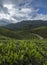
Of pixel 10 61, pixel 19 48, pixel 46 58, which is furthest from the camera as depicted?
pixel 46 58

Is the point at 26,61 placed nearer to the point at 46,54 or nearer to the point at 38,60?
the point at 38,60

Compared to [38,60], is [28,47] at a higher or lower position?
higher

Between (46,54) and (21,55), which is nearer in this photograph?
(21,55)

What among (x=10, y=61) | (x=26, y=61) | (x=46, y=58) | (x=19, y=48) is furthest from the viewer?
(x=46, y=58)

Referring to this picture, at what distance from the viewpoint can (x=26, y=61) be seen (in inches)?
613

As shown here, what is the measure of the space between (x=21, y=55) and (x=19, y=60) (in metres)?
0.51

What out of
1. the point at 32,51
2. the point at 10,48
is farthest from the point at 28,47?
the point at 10,48

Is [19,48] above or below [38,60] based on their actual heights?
above

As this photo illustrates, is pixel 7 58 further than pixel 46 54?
No

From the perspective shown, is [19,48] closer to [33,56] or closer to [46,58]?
[33,56]

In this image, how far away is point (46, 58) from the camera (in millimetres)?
18016

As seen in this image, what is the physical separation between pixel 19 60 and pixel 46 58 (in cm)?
388

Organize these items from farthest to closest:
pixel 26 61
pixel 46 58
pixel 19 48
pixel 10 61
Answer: pixel 46 58, pixel 19 48, pixel 26 61, pixel 10 61

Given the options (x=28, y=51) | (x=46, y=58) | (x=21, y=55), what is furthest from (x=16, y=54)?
(x=46, y=58)
